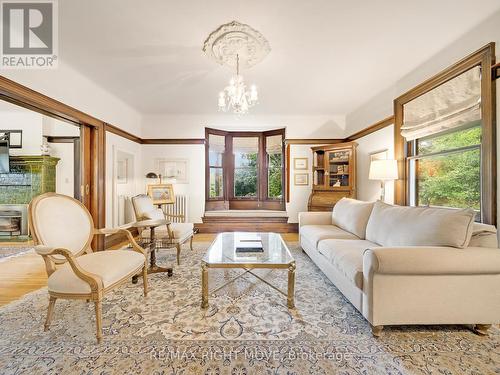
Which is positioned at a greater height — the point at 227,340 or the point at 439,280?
the point at 439,280

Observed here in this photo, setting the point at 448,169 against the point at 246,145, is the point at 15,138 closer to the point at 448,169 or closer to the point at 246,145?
the point at 246,145

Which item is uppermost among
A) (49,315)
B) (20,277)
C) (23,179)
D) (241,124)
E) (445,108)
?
(241,124)

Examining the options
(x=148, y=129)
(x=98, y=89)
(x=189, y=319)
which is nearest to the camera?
(x=189, y=319)

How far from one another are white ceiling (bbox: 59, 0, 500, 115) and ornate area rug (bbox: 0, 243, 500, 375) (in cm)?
269

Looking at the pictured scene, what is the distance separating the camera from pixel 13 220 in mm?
4277

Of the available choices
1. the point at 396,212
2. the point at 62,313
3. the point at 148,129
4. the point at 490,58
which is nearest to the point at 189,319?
the point at 62,313

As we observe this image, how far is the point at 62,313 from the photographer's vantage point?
184 cm

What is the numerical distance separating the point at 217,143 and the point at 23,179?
4.11 meters

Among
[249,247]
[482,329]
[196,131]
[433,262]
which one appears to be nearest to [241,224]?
[196,131]

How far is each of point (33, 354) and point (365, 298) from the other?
7.61 ft

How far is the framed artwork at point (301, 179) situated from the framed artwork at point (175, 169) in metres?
2.57

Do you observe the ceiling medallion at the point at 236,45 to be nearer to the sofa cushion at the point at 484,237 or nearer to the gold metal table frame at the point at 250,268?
the gold metal table frame at the point at 250,268

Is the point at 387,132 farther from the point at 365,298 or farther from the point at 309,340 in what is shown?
the point at 309,340

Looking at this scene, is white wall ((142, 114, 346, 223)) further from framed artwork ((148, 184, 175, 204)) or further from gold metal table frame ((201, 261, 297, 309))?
gold metal table frame ((201, 261, 297, 309))
